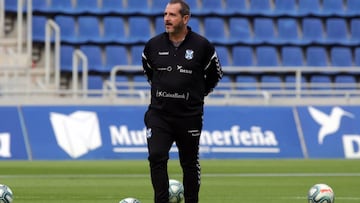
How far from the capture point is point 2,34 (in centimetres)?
3097

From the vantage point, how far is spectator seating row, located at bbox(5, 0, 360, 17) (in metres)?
33.7

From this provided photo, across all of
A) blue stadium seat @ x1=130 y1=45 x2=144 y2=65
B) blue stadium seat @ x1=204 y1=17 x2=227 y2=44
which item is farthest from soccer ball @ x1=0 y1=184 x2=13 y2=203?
blue stadium seat @ x1=204 y1=17 x2=227 y2=44

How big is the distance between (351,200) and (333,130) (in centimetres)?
1373

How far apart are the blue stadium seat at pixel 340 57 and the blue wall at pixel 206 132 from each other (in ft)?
30.2

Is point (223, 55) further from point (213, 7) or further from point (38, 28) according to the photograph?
point (38, 28)

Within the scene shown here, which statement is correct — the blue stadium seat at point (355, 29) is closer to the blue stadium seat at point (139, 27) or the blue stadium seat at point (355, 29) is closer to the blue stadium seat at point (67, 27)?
the blue stadium seat at point (139, 27)

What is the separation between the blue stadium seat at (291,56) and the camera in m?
35.5

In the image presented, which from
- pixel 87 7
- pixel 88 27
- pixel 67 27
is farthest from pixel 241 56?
pixel 67 27

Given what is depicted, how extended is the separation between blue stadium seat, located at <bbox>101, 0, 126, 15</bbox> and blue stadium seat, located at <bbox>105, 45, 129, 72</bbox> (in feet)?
4.60

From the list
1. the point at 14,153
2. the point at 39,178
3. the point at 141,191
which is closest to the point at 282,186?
the point at 141,191

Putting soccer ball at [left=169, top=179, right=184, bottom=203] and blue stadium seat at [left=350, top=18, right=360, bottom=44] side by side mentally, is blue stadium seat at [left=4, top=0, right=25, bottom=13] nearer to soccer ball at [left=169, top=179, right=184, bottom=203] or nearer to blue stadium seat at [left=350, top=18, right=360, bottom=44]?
blue stadium seat at [left=350, top=18, right=360, bottom=44]

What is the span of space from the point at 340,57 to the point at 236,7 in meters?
4.13

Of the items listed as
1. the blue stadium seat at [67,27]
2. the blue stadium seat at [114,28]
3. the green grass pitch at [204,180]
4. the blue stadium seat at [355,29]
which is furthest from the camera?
the blue stadium seat at [355,29]

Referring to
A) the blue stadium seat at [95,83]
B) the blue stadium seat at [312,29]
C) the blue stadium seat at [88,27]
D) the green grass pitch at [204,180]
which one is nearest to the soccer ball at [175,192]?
the green grass pitch at [204,180]
